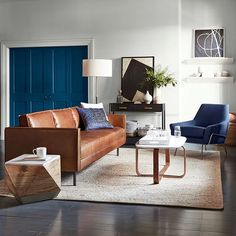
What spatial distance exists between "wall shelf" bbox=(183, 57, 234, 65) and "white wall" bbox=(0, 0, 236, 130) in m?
0.15

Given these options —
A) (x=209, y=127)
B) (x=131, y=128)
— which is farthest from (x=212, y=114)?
(x=131, y=128)

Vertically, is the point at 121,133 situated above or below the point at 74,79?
below

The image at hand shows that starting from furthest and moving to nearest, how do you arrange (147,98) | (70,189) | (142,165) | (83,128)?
(147,98), (83,128), (142,165), (70,189)

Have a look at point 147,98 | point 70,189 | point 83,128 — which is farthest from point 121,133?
point 70,189

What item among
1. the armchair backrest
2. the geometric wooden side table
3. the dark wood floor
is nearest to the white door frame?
the armchair backrest

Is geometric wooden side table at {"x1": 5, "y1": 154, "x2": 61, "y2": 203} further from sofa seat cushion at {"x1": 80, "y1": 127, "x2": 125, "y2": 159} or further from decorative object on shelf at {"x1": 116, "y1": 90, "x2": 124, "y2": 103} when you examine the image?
decorative object on shelf at {"x1": 116, "y1": 90, "x2": 124, "y2": 103}

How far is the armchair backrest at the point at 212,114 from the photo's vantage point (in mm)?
6168

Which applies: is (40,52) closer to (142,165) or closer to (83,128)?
(83,128)

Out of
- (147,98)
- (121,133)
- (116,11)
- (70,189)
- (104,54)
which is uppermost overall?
(116,11)

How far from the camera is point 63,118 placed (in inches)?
198

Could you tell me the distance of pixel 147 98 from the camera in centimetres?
718

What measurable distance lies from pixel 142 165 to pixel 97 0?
3.88 meters

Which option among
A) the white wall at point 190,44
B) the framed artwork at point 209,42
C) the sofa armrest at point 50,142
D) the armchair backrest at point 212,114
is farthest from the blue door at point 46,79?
the sofa armrest at point 50,142

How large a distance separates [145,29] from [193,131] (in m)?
2.50
